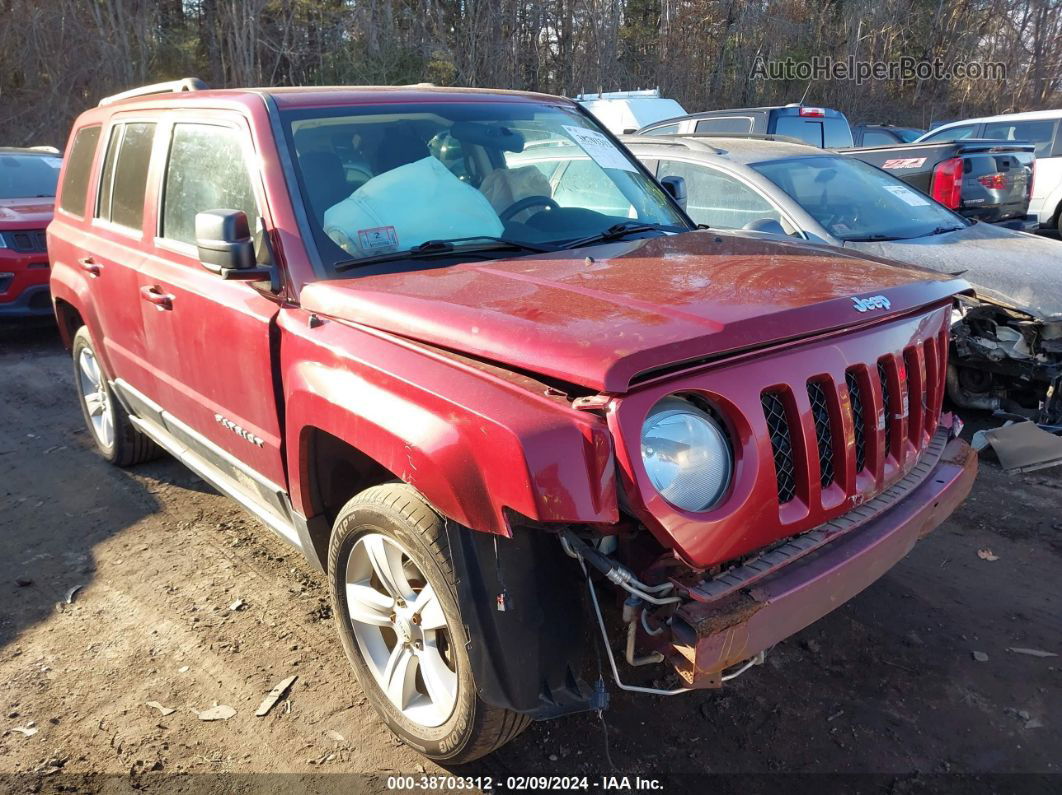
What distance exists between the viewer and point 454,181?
3.23 meters

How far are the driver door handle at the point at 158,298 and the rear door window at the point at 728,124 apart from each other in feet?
30.5

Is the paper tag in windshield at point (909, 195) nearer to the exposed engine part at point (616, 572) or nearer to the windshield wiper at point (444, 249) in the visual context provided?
the windshield wiper at point (444, 249)

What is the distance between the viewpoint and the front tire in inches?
88.4

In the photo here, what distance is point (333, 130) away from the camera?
3.12m

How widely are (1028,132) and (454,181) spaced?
36.9 ft

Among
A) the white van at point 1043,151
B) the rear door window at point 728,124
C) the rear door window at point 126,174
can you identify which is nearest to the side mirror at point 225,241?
the rear door window at point 126,174

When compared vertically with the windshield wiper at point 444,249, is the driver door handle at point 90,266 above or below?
below

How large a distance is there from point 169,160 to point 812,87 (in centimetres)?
2754

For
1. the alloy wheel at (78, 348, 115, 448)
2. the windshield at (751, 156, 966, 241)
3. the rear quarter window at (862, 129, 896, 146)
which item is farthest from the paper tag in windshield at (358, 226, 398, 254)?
the rear quarter window at (862, 129, 896, 146)

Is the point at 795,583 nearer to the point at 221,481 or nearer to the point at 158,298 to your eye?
the point at 221,481

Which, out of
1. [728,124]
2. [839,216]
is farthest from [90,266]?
[728,124]

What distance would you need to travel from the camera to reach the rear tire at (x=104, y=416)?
4758mm

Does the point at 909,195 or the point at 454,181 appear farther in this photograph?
the point at 909,195

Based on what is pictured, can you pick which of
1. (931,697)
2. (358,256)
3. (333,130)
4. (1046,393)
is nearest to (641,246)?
(358,256)
